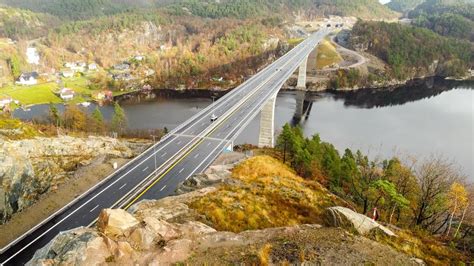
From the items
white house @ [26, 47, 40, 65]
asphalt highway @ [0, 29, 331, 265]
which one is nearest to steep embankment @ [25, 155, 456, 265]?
asphalt highway @ [0, 29, 331, 265]

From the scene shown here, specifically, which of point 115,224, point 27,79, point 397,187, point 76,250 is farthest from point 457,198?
point 27,79

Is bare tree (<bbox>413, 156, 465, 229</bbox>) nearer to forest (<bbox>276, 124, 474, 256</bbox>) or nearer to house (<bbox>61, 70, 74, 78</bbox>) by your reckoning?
forest (<bbox>276, 124, 474, 256</bbox>)

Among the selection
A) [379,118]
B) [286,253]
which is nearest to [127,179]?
[286,253]

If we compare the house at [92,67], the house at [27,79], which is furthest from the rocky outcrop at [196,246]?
the house at [92,67]

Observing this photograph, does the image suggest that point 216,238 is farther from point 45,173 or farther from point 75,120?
point 75,120

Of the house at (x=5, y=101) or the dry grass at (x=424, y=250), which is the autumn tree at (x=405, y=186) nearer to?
the dry grass at (x=424, y=250)
